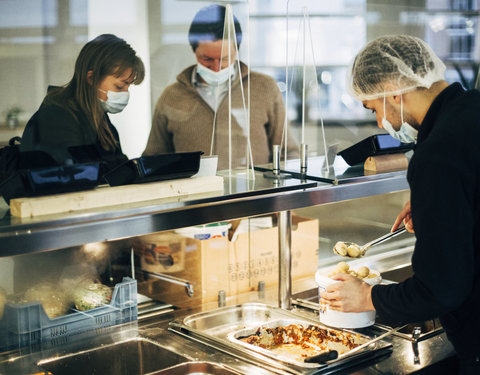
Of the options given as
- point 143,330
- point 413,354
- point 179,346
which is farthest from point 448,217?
point 143,330

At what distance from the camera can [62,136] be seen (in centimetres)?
194

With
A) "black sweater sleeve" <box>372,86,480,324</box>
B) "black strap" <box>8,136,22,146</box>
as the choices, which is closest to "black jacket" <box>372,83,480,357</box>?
"black sweater sleeve" <box>372,86,480,324</box>

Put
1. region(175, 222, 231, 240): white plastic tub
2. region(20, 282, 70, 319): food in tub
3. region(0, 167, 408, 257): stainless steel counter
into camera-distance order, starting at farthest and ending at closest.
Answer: region(175, 222, 231, 240): white plastic tub, region(20, 282, 70, 319): food in tub, region(0, 167, 408, 257): stainless steel counter

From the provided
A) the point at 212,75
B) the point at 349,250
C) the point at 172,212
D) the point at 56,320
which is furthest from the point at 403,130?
the point at 56,320

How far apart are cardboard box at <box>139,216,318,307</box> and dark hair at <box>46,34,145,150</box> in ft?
1.67

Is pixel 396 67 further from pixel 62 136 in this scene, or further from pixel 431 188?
pixel 62 136

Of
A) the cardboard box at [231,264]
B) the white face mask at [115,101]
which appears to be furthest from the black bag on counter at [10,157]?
the cardboard box at [231,264]

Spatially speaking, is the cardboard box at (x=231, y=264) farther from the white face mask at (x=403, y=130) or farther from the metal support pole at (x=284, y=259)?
the white face mask at (x=403, y=130)

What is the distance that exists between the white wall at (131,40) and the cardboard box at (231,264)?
0.41 meters

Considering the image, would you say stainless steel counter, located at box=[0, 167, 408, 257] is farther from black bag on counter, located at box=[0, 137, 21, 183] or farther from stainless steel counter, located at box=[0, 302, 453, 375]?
stainless steel counter, located at box=[0, 302, 453, 375]

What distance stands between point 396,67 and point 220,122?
0.97m

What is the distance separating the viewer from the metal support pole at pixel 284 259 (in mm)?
2180

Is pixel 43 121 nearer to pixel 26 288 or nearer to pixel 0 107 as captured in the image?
pixel 0 107

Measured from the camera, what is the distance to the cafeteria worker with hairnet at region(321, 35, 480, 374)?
1.39 m
